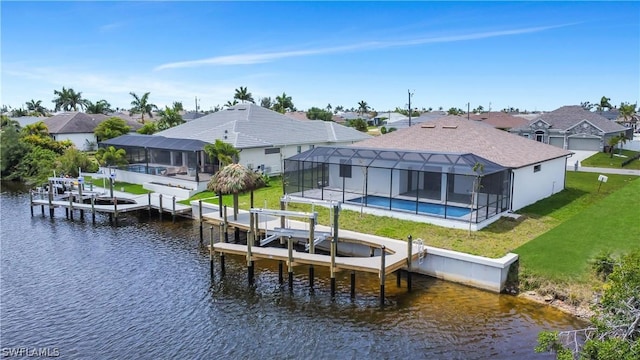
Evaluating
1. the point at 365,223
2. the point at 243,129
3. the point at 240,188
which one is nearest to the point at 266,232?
the point at 240,188

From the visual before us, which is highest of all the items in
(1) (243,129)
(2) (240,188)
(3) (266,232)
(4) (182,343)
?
(1) (243,129)

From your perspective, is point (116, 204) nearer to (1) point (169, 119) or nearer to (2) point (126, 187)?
(2) point (126, 187)

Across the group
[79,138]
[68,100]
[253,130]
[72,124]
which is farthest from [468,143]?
[68,100]

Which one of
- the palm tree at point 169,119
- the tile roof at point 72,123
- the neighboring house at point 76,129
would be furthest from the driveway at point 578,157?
the tile roof at point 72,123

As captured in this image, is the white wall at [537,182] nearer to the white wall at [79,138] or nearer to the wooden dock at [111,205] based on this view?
the wooden dock at [111,205]

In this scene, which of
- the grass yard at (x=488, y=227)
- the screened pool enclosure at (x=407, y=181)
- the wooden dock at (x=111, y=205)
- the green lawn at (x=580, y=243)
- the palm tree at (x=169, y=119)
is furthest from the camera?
the palm tree at (x=169, y=119)

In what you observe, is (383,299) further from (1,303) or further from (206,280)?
(1,303)
